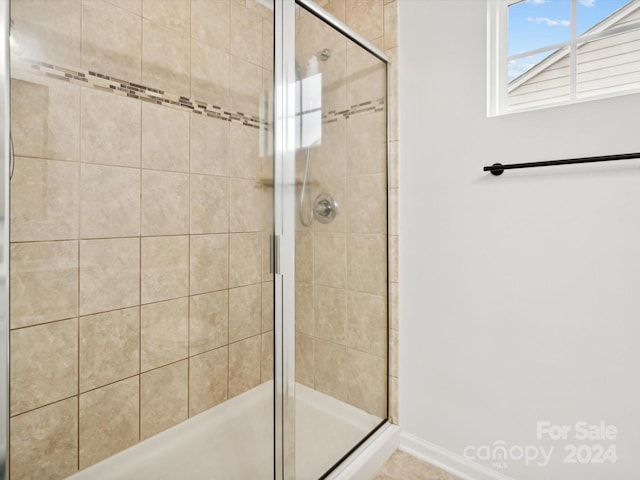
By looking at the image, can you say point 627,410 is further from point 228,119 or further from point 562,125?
point 228,119

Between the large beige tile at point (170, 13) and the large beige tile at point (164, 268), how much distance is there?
76 centimetres

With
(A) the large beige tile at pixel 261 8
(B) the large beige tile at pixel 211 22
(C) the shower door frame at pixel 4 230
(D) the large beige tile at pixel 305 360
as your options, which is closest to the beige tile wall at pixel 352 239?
(D) the large beige tile at pixel 305 360

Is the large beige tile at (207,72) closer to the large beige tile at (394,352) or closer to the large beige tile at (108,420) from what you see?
the large beige tile at (108,420)

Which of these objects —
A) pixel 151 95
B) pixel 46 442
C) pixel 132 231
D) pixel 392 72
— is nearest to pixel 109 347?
pixel 46 442

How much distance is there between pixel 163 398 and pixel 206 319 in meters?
0.33

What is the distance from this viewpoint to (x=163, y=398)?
53.4 inches

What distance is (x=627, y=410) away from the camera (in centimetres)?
121

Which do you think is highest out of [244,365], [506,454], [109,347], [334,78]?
[334,78]

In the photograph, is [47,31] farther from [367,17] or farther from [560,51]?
[560,51]

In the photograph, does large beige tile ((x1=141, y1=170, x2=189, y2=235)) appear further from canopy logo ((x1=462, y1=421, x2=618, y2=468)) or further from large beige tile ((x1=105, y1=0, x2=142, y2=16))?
canopy logo ((x1=462, y1=421, x2=618, y2=468))

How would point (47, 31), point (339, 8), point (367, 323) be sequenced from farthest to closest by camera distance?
1. point (339, 8)
2. point (367, 323)
3. point (47, 31)

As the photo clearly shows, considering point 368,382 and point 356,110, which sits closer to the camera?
point 356,110

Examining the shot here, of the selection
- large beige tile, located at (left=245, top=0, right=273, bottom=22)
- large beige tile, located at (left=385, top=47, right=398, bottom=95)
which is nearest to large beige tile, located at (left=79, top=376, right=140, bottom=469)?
large beige tile, located at (left=245, top=0, right=273, bottom=22)

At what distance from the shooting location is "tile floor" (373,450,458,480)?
152 centimetres
